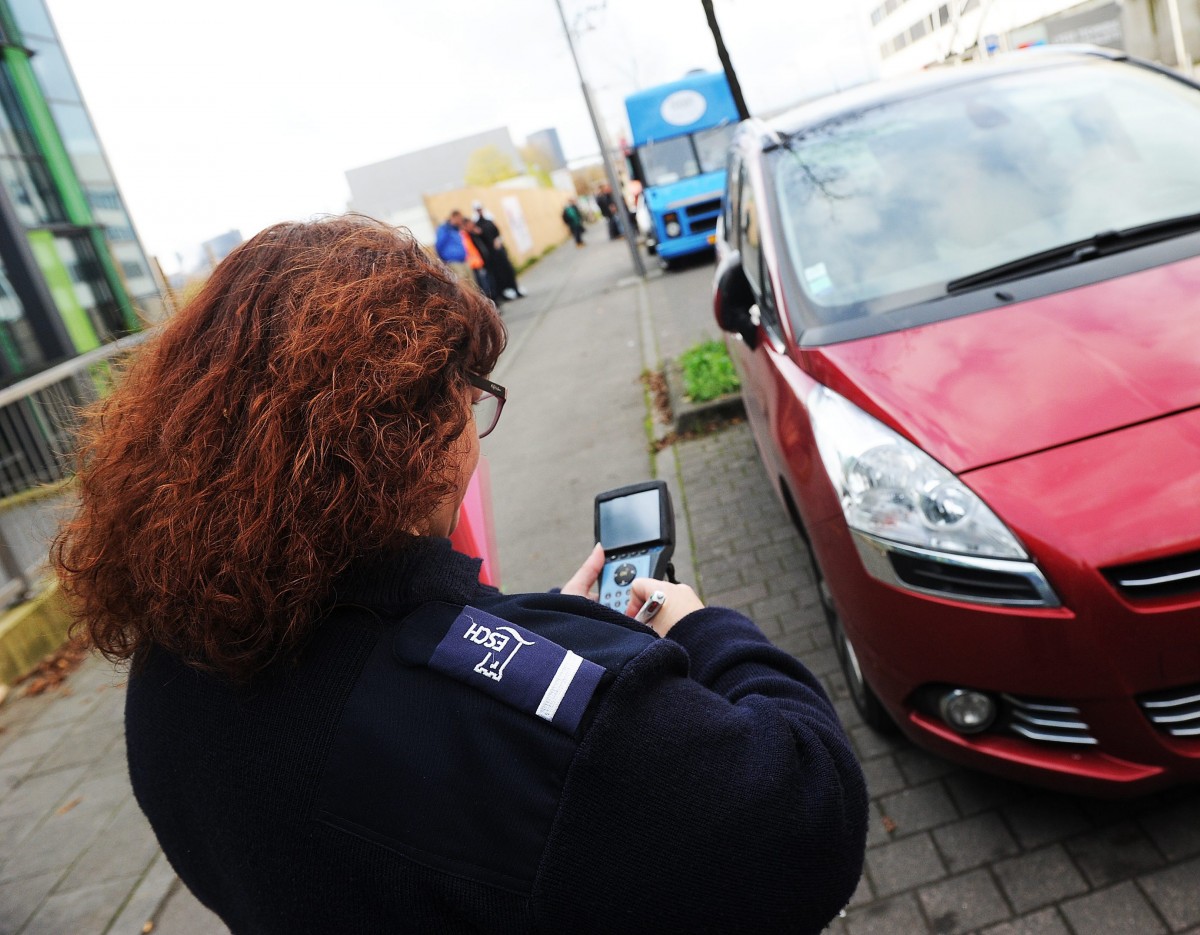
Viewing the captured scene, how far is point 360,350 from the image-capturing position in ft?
3.34

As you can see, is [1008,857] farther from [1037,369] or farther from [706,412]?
[706,412]

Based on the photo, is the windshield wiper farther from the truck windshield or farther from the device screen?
the truck windshield

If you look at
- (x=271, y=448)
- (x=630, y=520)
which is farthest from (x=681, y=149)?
(x=271, y=448)

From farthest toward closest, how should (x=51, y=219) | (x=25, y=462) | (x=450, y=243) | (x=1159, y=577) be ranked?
1. (x=450, y=243)
2. (x=51, y=219)
3. (x=25, y=462)
4. (x=1159, y=577)

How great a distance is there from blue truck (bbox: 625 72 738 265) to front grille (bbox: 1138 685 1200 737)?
1458 centimetres

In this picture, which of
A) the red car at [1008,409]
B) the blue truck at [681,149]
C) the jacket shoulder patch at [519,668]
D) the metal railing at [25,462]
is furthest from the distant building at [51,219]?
the jacket shoulder patch at [519,668]

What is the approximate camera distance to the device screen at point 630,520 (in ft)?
5.40

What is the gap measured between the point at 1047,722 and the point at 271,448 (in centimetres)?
199

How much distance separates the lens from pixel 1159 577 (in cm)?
200

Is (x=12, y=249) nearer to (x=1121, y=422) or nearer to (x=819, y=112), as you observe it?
(x=819, y=112)

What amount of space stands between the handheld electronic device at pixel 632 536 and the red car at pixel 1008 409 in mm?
894

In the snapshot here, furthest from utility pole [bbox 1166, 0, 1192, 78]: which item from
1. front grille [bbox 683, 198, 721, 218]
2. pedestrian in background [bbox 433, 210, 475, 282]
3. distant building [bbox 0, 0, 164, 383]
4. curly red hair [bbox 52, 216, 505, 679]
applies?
curly red hair [bbox 52, 216, 505, 679]

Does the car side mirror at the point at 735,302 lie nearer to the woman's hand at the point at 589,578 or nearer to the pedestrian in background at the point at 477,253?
the woman's hand at the point at 589,578

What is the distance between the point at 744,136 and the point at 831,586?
263cm
